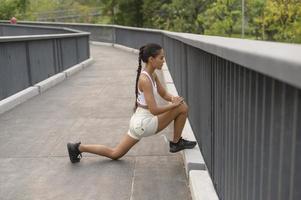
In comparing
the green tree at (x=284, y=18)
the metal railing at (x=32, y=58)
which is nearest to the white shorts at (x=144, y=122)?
the metal railing at (x=32, y=58)

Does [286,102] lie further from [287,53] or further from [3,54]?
[3,54]

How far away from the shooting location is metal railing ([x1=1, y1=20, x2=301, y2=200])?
2.07m

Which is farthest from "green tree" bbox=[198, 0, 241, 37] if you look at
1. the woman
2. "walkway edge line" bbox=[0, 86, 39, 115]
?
the woman

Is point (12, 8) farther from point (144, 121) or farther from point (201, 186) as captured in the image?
point (201, 186)

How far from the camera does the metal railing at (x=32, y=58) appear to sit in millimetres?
9930

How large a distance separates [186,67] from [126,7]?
4617cm

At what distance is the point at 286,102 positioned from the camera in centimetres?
221

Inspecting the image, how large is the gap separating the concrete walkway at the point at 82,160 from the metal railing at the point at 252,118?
779 mm

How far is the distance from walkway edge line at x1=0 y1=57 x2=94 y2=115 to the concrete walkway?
0.46ft

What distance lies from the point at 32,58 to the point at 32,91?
0.85m

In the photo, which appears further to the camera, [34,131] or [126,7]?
[126,7]

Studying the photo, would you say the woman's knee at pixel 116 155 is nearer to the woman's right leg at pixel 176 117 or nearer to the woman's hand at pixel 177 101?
the woman's right leg at pixel 176 117

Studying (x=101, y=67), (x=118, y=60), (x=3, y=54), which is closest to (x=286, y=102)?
(x=3, y=54)

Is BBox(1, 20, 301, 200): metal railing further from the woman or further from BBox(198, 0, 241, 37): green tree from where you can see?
BBox(198, 0, 241, 37): green tree
